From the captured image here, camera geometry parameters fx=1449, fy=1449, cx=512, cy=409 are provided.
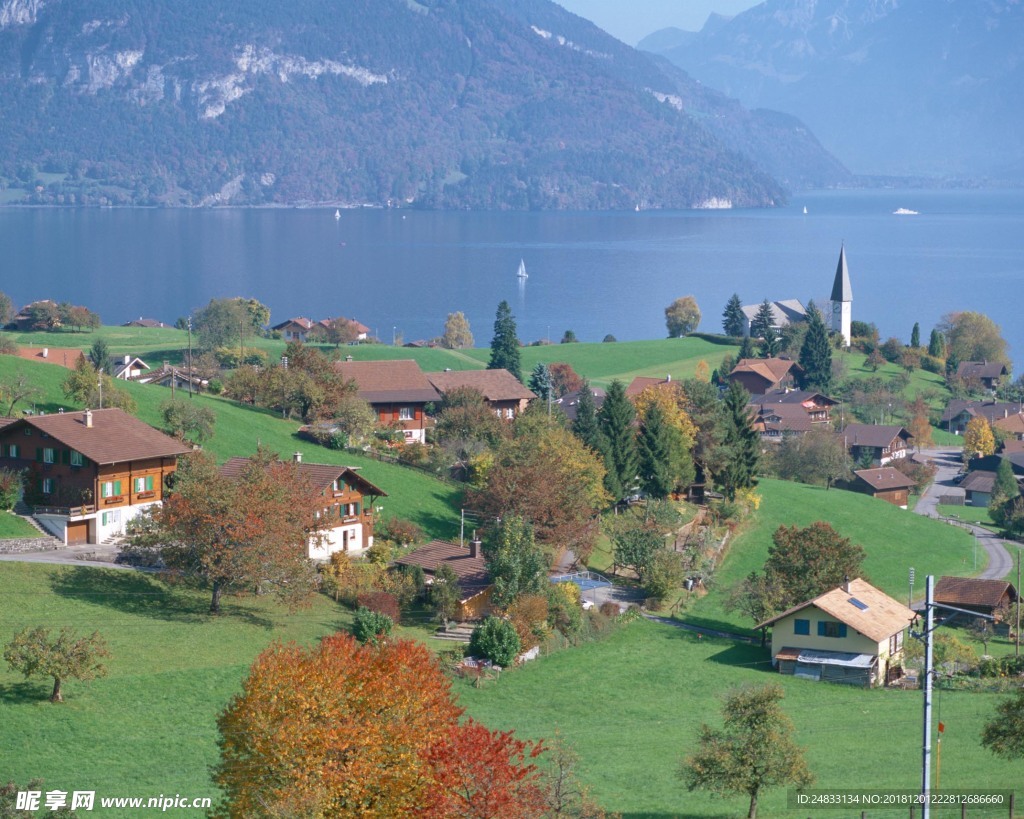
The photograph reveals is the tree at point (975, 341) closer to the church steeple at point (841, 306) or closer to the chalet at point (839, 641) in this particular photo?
the church steeple at point (841, 306)

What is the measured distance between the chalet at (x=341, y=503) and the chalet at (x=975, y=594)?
19.1 metres

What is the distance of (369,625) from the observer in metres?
37.2

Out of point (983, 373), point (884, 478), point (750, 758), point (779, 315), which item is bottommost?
point (884, 478)

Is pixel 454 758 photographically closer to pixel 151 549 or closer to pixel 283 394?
pixel 151 549

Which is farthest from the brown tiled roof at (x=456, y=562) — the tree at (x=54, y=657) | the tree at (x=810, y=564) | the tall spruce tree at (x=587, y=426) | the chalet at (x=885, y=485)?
the chalet at (x=885, y=485)

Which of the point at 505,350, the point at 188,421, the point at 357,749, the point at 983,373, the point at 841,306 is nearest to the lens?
the point at 357,749

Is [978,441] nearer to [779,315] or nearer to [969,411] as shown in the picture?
[969,411]

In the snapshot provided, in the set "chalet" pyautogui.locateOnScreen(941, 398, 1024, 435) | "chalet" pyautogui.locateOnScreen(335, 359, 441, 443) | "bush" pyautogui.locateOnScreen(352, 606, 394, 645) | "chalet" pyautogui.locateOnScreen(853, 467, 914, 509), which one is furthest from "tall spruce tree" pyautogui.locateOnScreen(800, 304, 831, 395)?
"bush" pyautogui.locateOnScreen(352, 606, 394, 645)

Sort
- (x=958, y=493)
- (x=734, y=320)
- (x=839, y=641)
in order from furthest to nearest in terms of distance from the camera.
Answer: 1. (x=734, y=320)
2. (x=958, y=493)
3. (x=839, y=641)

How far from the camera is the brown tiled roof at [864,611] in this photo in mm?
40000

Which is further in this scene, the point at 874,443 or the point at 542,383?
the point at 874,443

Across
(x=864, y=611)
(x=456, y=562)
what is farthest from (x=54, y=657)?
(x=864, y=611)

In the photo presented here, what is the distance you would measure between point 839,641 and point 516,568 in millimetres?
9227

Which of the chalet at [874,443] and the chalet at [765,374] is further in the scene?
the chalet at [765,374]
